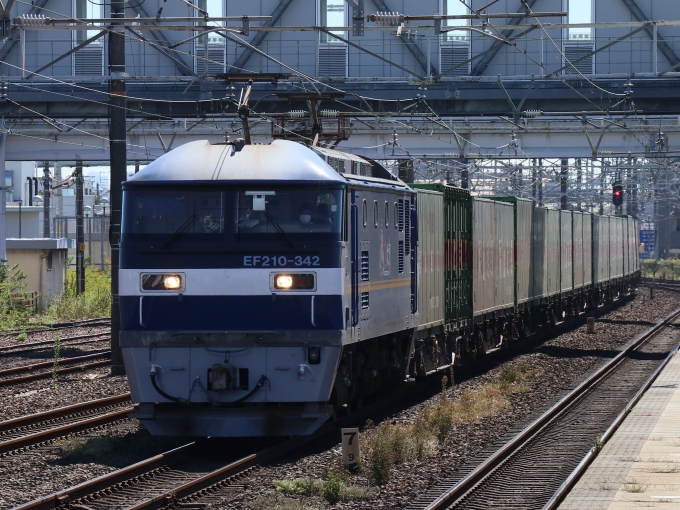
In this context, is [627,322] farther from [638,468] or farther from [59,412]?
[638,468]

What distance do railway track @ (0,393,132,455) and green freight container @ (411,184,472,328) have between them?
5539 millimetres

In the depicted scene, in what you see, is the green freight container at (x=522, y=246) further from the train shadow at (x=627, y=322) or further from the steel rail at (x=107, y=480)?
the steel rail at (x=107, y=480)

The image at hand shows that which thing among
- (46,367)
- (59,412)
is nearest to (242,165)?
(59,412)

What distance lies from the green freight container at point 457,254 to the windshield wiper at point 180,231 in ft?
20.6

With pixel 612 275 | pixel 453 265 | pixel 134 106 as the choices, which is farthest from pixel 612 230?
pixel 453 265

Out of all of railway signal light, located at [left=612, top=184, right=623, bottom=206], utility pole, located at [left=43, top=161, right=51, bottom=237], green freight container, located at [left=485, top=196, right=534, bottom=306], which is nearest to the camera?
green freight container, located at [left=485, top=196, right=534, bottom=306]

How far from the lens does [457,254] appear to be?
1891 centimetres

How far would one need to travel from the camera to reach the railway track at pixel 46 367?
58.1 feet

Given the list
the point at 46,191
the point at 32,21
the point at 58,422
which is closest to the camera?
the point at 58,422

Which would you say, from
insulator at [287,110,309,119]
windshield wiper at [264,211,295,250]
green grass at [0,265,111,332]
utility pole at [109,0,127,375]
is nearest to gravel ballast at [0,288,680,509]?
utility pole at [109,0,127,375]

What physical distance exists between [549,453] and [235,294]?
370 cm

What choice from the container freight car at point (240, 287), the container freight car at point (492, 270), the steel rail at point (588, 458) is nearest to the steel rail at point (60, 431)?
the container freight car at point (240, 287)

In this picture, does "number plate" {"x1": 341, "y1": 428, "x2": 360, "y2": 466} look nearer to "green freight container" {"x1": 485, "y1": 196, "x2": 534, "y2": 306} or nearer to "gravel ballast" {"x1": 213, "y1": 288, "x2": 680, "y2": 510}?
"gravel ballast" {"x1": 213, "y1": 288, "x2": 680, "y2": 510}

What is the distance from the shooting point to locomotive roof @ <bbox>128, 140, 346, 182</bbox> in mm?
11734
